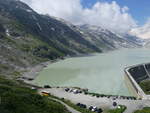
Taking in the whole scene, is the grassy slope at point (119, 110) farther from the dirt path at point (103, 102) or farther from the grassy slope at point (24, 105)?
the grassy slope at point (24, 105)

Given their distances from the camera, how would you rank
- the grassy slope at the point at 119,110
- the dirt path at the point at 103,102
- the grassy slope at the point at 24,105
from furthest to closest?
the dirt path at the point at 103,102
the grassy slope at the point at 119,110
the grassy slope at the point at 24,105

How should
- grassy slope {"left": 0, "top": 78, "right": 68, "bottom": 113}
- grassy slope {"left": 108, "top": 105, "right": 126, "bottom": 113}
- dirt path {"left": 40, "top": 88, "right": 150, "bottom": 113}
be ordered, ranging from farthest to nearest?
1. dirt path {"left": 40, "top": 88, "right": 150, "bottom": 113}
2. grassy slope {"left": 108, "top": 105, "right": 126, "bottom": 113}
3. grassy slope {"left": 0, "top": 78, "right": 68, "bottom": 113}

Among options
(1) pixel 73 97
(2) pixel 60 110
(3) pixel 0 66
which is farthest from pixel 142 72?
(2) pixel 60 110

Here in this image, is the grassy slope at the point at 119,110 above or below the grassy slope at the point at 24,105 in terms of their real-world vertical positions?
below

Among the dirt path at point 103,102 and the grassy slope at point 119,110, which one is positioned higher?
the dirt path at point 103,102

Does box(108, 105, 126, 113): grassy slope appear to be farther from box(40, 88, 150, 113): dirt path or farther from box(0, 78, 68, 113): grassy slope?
box(0, 78, 68, 113): grassy slope

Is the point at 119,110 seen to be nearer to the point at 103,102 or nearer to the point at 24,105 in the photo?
the point at 103,102

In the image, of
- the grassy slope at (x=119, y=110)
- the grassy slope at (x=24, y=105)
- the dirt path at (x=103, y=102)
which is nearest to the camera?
the grassy slope at (x=24, y=105)

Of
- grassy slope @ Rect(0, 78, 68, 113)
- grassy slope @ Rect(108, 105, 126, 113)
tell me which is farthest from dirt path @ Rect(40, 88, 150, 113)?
grassy slope @ Rect(0, 78, 68, 113)

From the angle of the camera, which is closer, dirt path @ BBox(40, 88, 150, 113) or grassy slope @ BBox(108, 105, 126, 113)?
grassy slope @ BBox(108, 105, 126, 113)

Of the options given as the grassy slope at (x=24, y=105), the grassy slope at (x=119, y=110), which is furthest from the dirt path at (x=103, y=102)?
the grassy slope at (x=24, y=105)

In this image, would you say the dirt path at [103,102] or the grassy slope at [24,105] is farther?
the dirt path at [103,102]
